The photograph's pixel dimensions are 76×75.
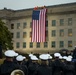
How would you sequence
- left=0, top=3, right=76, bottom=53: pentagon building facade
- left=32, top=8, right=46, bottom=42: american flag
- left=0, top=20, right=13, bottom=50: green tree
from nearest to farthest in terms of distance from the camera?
left=0, top=20, right=13, bottom=50: green tree < left=32, top=8, right=46, bottom=42: american flag < left=0, top=3, right=76, bottom=53: pentagon building facade

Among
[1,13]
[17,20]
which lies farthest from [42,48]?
[1,13]

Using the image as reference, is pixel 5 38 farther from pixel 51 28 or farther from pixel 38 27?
pixel 51 28

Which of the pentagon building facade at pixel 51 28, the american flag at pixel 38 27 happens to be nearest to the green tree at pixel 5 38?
the american flag at pixel 38 27

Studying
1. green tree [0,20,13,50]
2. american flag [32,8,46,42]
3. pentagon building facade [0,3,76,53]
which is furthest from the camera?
pentagon building facade [0,3,76,53]

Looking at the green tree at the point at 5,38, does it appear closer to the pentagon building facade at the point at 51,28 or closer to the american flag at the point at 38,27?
the american flag at the point at 38,27

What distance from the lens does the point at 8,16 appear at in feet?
290

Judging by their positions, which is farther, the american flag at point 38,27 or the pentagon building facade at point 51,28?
the pentagon building facade at point 51,28

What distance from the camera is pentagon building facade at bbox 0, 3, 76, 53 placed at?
77.0m

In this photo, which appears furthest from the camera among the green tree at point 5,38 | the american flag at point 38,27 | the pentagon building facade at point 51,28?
the pentagon building facade at point 51,28

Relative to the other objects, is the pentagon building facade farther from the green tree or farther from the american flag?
the green tree

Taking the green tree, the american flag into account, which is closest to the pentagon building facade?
the american flag

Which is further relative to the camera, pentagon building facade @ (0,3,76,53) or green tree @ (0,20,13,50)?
pentagon building facade @ (0,3,76,53)

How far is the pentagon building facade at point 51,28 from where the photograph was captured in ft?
253

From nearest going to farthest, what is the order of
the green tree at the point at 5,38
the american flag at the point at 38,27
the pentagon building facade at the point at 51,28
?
the green tree at the point at 5,38 < the american flag at the point at 38,27 < the pentagon building facade at the point at 51,28
